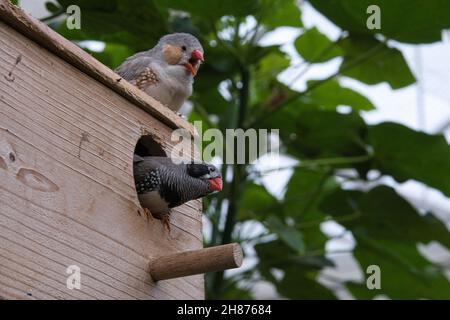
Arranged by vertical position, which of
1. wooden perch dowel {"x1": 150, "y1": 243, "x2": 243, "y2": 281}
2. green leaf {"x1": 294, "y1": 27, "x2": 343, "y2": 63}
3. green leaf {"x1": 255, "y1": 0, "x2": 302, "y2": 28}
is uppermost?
green leaf {"x1": 255, "y1": 0, "x2": 302, "y2": 28}

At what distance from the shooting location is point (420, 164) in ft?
8.20

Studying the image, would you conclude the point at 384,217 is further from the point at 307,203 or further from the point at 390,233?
the point at 307,203

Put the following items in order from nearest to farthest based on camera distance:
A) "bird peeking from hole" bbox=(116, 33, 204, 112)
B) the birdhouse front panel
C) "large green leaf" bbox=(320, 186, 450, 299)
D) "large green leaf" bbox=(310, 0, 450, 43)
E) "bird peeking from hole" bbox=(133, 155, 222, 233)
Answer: the birdhouse front panel
"bird peeking from hole" bbox=(133, 155, 222, 233)
"bird peeking from hole" bbox=(116, 33, 204, 112)
"large green leaf" bbox=(310, 0, 450, 43)
"large green leaf" bbox=(320, 186, 450, 299)

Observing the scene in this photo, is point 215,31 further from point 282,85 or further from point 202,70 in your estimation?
point 282,85

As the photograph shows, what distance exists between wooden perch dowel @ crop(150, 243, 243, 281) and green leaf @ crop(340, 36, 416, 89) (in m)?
1.02

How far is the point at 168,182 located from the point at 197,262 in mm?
272

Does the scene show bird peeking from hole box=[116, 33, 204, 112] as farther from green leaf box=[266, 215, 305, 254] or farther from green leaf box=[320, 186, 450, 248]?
green leaf box=[320, 186, 450, 248]

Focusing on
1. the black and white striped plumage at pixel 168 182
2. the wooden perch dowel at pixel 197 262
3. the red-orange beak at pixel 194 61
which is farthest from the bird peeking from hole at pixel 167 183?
the red-orange beak at pixel 194 61

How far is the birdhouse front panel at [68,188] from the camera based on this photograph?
1.43 meters

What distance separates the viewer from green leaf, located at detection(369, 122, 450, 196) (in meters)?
2.46

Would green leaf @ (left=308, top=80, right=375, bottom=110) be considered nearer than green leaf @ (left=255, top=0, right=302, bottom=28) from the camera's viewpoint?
No

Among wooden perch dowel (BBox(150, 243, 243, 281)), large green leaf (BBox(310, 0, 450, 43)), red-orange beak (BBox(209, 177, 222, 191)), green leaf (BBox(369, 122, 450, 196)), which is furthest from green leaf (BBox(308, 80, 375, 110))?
wooden perch dowel (BBox(150, 243, 243, 281))

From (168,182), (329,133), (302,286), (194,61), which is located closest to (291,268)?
(302,286)

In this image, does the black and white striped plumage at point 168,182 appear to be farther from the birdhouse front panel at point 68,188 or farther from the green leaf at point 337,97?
the green leaf at point 337,97
